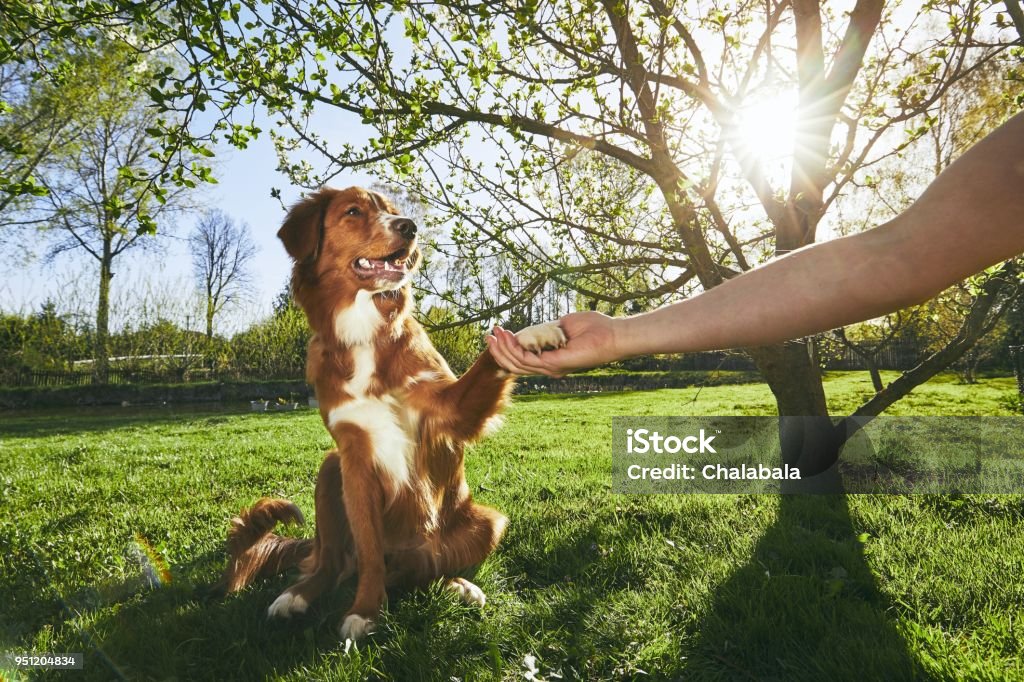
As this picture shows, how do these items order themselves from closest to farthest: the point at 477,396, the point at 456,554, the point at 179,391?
the point at 477,396 < the point at 456,554 < the point at 179,391

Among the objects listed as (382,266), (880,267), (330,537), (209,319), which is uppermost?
(209,319)

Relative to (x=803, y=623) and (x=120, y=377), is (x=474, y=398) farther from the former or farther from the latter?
(x=120, y=377)

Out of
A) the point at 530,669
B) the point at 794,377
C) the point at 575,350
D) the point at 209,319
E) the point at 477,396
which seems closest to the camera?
the point at 575,350

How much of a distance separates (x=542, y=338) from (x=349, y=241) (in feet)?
4.74

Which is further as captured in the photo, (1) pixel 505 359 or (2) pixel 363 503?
(2) pixel 363 503

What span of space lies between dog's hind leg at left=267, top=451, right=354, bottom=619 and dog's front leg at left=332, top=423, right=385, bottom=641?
0.72 feet

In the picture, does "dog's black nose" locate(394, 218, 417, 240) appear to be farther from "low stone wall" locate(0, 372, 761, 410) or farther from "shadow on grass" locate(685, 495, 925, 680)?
"low stone wall" locate(0, 372, 761, 410)

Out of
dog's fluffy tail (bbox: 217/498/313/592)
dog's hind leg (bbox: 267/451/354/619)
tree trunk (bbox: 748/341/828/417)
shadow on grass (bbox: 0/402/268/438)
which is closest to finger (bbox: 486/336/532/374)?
dog's hind leg (bbox: 267/451/354/619)

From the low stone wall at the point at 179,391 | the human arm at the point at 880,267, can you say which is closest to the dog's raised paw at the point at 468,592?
the human arm at the point at 880,267

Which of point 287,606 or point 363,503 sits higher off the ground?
point 363,503

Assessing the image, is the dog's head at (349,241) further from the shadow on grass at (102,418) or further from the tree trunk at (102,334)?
the tree trunk at (102,334)

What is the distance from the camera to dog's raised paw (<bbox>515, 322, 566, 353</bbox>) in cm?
164

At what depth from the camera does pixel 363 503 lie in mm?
2559

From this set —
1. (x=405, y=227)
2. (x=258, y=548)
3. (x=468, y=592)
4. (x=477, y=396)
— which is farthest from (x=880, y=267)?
(x=258, y=548)
